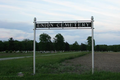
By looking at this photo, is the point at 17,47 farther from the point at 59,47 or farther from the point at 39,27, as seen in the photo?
the point at 39,27

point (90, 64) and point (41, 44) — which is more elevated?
point (41, 44)

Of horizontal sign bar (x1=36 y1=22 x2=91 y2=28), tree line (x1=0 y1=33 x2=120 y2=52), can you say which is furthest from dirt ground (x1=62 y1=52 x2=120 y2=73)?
tree line (x1=0 y1=33 x2=120 y2=52)

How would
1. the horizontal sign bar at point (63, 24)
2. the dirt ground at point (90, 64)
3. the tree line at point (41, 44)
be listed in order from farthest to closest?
the tree line at point (41, 44) → the dirt ground at point (90, 64) → the horizontal sign bar at point (63, 24)

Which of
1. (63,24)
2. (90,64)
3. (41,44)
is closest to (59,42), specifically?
(41,44)

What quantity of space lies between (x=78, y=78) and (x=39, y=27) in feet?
14.4

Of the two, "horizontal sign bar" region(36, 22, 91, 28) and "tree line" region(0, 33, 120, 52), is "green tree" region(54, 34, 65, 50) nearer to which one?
"tree line" region(0, 33, 120, 52)

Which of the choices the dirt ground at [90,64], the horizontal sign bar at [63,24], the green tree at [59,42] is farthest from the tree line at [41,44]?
the horizontal sign bar at [63,24]

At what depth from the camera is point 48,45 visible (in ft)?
369

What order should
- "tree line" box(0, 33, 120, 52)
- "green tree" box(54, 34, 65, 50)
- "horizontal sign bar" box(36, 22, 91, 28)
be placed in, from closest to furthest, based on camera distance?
"horizontal sign bar" box(36, 22, 91, 28)
"tree line" box(0, 33, 120, 52)
"green tree" box(54, 34, 65, 50)

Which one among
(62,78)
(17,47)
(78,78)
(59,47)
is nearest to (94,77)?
(78,78)

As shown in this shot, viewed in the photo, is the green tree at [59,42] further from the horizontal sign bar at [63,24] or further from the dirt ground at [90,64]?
the horizontal sign bar at [63,24]

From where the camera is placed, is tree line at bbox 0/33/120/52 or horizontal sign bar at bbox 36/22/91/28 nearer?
horizontal sign bar at bbox 36/22/91/28

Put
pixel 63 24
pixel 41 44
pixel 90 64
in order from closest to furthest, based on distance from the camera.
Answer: pixel 63 24 → pixel 90 64 → pixel 41 44

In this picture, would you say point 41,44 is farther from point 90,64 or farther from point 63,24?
point 63,24
